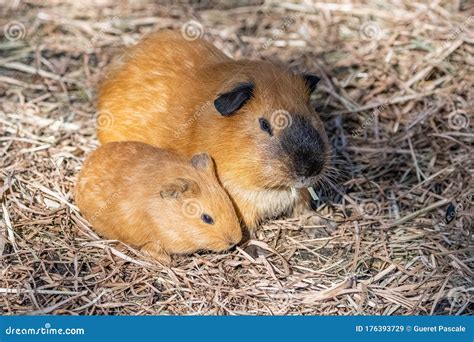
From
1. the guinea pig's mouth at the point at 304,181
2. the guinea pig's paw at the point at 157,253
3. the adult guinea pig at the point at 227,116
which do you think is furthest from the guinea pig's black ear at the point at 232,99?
the guinea pig's paw at the point at 157,253

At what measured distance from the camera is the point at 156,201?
648 cm

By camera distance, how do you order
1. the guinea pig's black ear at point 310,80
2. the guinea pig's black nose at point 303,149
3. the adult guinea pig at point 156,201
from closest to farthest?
the guinea pig's black nose at point 303,149 < the adult guinea pig at point 156,201 < the guinea pig's black ear at point 310,80

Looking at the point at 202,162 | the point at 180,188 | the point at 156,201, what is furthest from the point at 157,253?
the point at 202,162

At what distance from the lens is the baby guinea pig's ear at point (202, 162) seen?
6.55 meters

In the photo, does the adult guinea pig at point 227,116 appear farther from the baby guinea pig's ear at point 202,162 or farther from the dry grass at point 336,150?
the dry grass at point 336,150

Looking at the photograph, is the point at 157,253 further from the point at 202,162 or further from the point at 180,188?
the point at 202,162

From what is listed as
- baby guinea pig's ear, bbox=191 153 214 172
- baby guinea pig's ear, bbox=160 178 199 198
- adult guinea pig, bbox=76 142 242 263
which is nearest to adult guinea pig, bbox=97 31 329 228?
baby guinea pig's ear, bbox=191 153 214 172

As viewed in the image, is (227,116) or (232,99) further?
(227,116)

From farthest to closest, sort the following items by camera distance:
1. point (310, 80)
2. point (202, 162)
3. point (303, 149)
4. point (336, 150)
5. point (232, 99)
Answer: point (336, 150) < point (310, 80) < point (202, 162) < point (232, 99) < point (303, 149)

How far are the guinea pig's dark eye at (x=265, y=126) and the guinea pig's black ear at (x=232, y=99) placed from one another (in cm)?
24

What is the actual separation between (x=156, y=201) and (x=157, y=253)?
49 cm

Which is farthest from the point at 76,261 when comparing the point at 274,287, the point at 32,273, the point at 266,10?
the point at 266,10

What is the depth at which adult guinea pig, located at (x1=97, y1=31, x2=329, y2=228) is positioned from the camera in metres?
6.37

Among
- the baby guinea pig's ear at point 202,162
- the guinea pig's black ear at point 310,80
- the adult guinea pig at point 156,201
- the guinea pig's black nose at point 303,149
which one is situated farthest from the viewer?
the guinea pig's black ear at point 310,80
